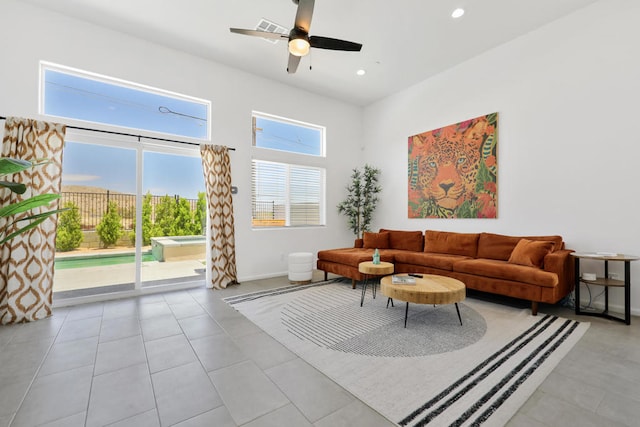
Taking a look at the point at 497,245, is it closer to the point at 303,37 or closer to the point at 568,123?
the point at 568,123

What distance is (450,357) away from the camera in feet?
7.93

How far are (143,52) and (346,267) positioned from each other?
4554 millimetres

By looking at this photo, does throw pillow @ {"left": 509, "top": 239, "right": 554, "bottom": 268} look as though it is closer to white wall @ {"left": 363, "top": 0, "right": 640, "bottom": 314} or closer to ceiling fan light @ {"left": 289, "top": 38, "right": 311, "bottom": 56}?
white wall @ {"left": 363, "top": 0, "right": 640, "bottom": 314}

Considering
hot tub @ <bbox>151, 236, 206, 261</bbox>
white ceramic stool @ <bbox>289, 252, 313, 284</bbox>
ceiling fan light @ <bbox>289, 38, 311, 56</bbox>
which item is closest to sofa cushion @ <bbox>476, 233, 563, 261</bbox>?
white ceramic stool @ <bbox>289, 252, 313, 284</bbox>

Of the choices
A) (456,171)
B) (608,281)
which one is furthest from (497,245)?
(456,171)

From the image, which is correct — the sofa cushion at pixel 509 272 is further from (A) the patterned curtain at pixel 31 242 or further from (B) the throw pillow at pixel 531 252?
(A) the patterned curtain at pixel 31 242

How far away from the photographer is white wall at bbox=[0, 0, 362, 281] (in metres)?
3.56

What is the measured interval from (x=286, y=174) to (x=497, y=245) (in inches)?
157

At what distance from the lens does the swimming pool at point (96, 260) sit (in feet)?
12.8

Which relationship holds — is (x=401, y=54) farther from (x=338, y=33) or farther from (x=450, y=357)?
(x=450, y=357)

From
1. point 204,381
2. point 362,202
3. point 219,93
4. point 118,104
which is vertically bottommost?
point 204,381

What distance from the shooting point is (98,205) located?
162 inches

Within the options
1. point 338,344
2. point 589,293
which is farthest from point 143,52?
point 589,293

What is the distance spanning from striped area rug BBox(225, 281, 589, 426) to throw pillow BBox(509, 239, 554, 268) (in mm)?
621
